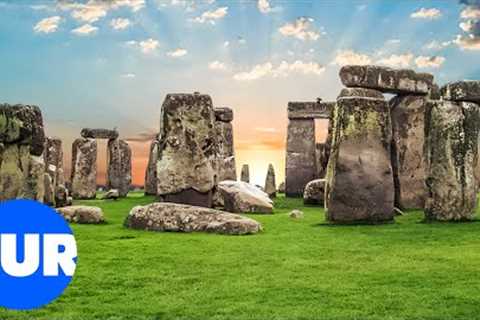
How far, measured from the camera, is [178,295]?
269 inches

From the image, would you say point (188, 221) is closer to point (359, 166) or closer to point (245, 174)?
point (359, 166)

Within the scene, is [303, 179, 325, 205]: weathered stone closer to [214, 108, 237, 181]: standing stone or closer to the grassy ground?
[214, 108, 237, 181]: standing stone

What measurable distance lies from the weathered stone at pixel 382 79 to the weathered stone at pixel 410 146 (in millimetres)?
400

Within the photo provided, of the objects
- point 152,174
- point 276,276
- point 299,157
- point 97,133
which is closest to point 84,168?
point 97,133

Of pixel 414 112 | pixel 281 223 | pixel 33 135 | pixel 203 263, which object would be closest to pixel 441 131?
pixel 281 223

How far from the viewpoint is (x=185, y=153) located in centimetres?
1491

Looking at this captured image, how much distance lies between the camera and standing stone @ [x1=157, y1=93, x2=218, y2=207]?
48.6 feet

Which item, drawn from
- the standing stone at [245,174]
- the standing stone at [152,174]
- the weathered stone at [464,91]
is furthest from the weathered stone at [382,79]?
the standing stone at [245,174]

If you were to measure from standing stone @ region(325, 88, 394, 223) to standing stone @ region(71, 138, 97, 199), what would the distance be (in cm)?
1513

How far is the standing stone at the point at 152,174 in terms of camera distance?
25.7m

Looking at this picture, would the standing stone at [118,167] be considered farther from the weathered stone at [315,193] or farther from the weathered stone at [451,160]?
the weathered stone at [451,160]

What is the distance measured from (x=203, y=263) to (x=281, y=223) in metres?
4.85

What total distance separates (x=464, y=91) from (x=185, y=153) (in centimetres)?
592

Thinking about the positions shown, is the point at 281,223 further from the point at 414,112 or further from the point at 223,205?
the point at 414,112
